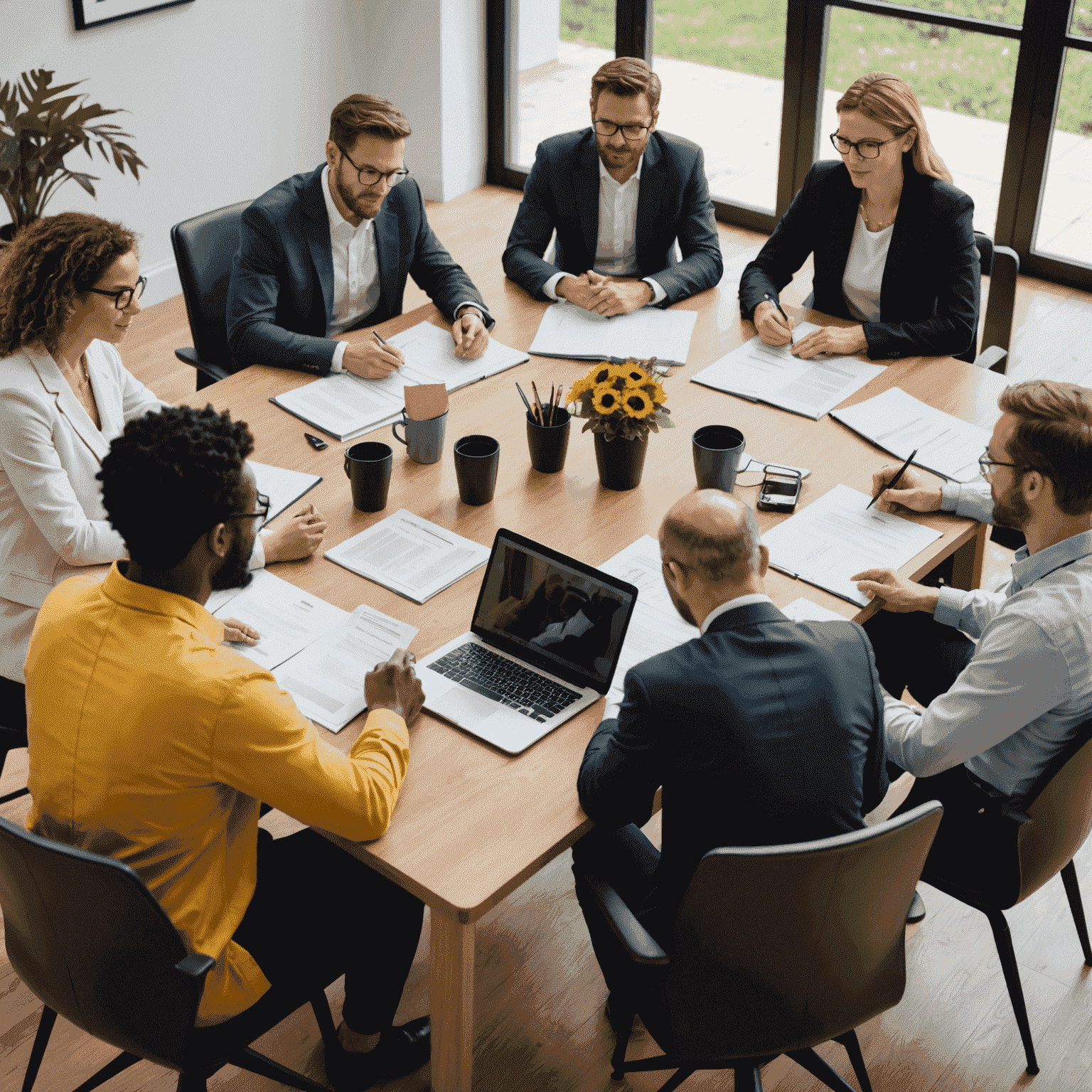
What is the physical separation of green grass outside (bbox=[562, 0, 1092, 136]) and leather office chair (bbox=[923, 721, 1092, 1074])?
4024 millimetres

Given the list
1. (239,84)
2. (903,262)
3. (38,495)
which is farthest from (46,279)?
(239,84)

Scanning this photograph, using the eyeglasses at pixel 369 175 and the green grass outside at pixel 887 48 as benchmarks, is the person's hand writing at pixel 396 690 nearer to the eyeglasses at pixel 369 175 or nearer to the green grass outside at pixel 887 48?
the eyeglasses at pixel 369 175

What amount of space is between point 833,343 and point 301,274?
54.3 inches

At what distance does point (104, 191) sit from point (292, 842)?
12.3 ft

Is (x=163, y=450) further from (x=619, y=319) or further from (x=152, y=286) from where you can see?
(x=152, y=286)

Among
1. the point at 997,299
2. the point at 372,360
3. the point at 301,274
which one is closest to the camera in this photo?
the point at 372,360

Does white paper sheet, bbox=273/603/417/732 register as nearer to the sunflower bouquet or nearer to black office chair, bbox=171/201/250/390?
the sunflower bouquet

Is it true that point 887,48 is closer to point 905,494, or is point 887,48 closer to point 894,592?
point 905,494

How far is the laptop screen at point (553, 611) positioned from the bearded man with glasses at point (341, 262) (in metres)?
1.01

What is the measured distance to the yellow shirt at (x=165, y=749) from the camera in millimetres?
1637

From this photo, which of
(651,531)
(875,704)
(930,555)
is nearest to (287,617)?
(651,531)

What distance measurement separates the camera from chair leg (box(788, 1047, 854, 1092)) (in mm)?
2098

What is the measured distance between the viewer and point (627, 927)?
69.7 inches

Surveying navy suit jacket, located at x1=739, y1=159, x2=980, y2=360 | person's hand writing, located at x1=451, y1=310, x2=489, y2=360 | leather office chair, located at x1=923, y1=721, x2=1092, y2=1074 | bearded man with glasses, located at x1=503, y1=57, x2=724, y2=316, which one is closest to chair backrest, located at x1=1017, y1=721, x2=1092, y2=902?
leather office chair, located at x1=923, y1=721, x2=1092, y2=1074
